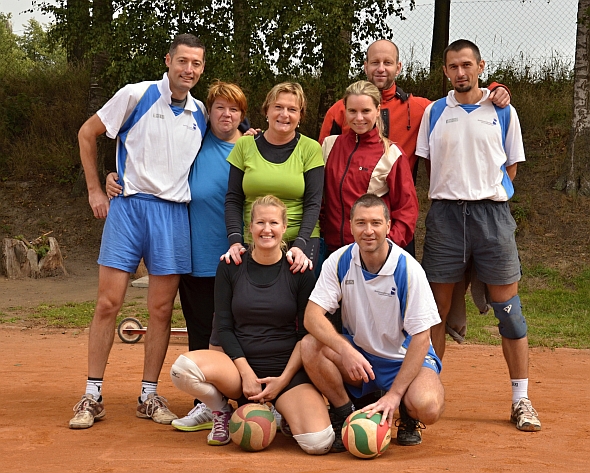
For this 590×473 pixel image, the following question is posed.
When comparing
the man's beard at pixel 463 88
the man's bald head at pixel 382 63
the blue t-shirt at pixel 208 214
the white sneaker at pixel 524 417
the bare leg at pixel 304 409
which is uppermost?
the man's bald head at pixel 382 63

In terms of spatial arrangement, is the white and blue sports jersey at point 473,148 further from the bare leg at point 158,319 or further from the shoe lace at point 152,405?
the shoe lace at point 152,405

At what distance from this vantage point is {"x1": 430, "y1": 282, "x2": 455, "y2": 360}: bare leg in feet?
19.4

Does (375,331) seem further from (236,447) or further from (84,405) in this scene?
(84,405)

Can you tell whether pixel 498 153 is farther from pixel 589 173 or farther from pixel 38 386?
pixel 589 173

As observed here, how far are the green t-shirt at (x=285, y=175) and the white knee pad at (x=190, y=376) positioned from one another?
995mm

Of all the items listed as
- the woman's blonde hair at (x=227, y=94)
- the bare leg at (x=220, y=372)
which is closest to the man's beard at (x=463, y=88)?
the woman's blonde hair at (x=227, y=94)

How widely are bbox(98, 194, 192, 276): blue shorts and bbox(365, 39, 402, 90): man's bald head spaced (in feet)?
5.35

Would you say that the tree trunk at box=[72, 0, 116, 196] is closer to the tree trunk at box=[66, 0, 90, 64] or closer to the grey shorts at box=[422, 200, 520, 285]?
the tree trunk at box=[66, 0, 90, 64]

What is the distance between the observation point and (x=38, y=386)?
23.2 feet

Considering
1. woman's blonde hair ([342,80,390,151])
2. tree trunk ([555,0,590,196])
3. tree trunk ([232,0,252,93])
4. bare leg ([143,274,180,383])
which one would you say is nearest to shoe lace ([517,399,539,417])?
woman's blonde hair ([342,80,390,151])

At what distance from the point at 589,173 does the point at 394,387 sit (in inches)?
427

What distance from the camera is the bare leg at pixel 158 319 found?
5.86m

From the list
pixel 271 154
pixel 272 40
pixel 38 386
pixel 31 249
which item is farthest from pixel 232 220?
pixel 31 249

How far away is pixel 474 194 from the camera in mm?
5676
